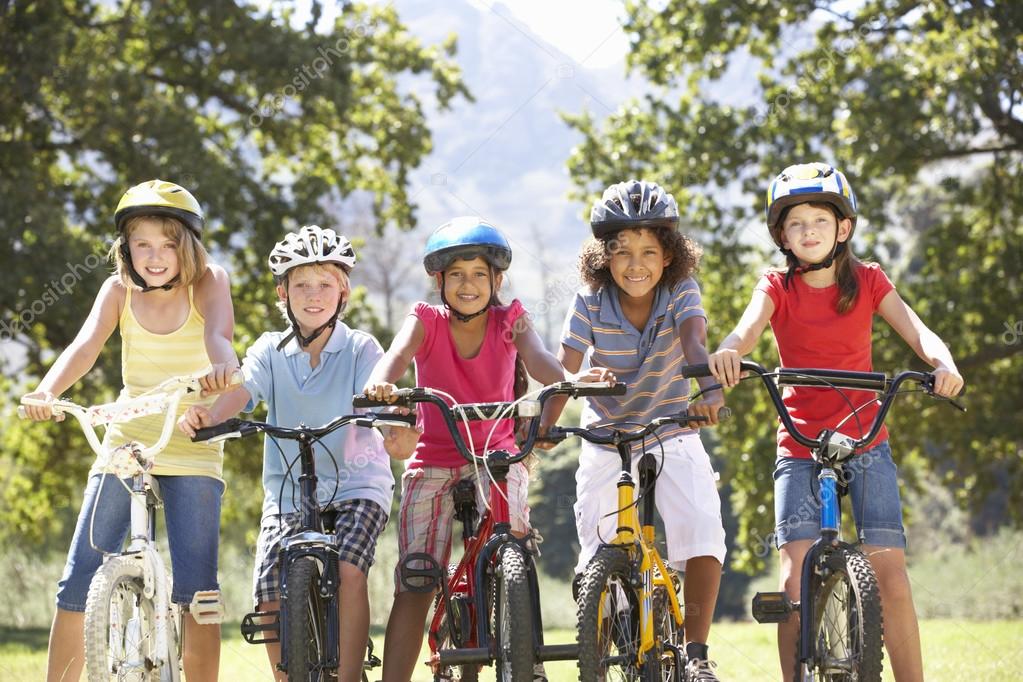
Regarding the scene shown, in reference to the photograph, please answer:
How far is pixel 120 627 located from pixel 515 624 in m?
1.46

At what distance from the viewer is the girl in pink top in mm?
5285

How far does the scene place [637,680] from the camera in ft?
15.2

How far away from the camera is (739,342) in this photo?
5.21 metres

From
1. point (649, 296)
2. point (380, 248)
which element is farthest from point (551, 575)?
point (380, 248)

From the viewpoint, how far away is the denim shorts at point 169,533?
5.21 metres

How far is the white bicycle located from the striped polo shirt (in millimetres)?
1627

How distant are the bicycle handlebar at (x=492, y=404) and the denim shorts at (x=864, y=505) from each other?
99 cm

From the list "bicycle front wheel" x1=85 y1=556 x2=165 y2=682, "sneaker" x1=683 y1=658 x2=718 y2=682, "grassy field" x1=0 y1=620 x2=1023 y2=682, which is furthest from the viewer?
"grassy field" x1=0 y1=620 x2=1023 y2=682

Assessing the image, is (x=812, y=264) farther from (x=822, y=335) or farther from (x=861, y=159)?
(x=861, y=159)

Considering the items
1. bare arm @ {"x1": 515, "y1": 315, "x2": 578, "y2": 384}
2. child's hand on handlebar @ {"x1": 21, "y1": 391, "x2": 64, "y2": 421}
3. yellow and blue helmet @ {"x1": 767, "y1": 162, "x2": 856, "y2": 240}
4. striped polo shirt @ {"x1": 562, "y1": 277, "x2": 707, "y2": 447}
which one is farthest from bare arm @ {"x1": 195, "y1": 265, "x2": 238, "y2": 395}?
yellow and blue helmet @ {"x1": 767, "y1": 162, "x2": 856, "y2": 240}

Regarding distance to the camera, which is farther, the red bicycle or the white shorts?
the white shorts

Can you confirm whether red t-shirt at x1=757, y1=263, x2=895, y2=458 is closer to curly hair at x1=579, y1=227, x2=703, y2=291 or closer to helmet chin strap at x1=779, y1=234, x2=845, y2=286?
helmet chin strap at x1=779, y1=234, x2=845, y2=286
